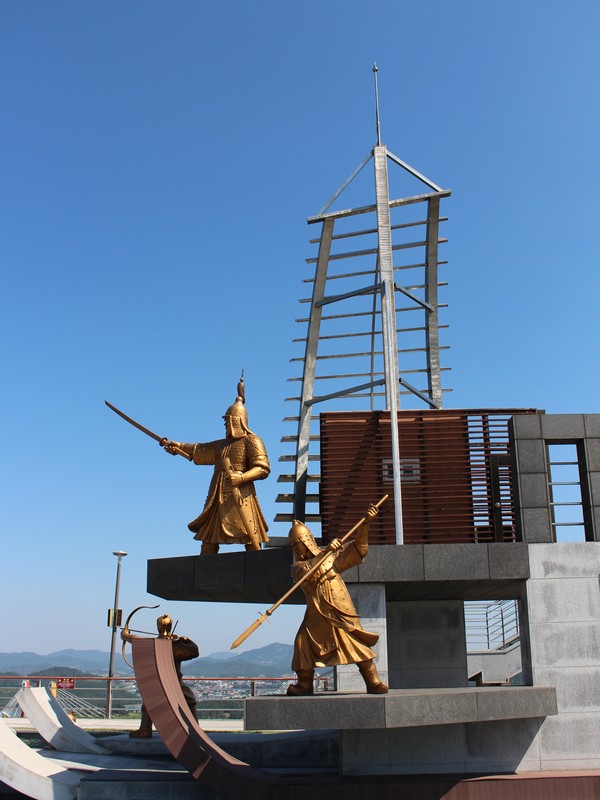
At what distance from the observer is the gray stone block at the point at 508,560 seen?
1200cm

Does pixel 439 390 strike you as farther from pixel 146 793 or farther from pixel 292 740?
pixel 146 793

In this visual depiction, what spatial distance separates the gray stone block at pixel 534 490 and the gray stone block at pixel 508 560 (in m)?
0.81

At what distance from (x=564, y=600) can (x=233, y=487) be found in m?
6.02

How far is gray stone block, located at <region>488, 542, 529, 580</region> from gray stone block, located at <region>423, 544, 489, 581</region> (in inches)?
4.4

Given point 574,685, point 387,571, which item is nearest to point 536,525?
point 574,685

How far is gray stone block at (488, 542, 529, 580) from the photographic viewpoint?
12.0 metres

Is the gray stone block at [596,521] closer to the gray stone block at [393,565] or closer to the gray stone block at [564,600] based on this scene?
the gray stone block at [564,600]

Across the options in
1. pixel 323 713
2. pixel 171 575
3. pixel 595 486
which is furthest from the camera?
pixel 171 575

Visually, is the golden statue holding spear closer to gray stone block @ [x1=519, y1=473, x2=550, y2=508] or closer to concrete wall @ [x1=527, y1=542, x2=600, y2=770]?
concrete wall @ [x1=527, y1=542, x2=600, y2=770]

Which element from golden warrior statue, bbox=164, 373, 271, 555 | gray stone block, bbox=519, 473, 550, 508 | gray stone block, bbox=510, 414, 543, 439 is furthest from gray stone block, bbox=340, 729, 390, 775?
gray stone block, bbox=510, 414, 543, 439

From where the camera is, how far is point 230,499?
47.5ft

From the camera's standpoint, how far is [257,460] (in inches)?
580

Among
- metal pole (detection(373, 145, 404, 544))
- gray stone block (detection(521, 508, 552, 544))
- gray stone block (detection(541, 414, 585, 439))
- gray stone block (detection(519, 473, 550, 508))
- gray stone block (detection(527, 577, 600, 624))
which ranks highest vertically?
metal pole (detection(373, 145, 404, 544))

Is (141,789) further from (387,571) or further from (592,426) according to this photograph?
(592,426)
